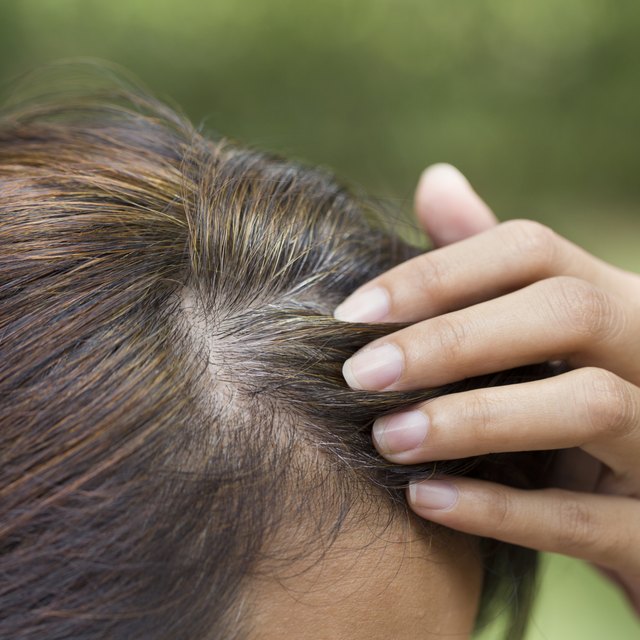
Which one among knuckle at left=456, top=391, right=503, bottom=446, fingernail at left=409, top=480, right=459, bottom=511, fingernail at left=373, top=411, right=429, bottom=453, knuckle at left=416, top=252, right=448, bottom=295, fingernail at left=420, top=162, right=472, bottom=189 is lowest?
fingernail at left=409, top=480, right=459, bottom=511

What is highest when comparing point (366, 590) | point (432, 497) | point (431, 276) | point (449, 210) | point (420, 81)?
point (420, 81)

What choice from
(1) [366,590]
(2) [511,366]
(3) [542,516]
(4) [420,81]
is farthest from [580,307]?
(4) [420,81]

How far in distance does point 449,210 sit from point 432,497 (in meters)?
0.61

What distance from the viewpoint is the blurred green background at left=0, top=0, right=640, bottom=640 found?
4883 mm

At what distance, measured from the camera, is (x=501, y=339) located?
0.86 m

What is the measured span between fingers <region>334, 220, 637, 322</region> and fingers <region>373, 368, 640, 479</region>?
139 millimetres

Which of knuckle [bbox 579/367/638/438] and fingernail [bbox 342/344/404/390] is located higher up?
knuckle [bbox 579/367/638/438]

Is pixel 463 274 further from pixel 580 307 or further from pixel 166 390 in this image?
pixel 166 390

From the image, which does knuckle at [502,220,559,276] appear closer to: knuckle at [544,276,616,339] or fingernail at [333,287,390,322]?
knuckle at [544,276,616,339]

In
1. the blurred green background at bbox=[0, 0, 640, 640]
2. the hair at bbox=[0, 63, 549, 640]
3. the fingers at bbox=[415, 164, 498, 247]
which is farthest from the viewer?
the blurred green background at bbox=[0, 0, 640, 640]

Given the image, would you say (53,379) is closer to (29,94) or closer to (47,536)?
(47,536)

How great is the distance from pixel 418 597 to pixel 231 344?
15.3 inches

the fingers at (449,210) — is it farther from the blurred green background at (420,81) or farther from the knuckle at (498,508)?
the blurred green background at (420,81)

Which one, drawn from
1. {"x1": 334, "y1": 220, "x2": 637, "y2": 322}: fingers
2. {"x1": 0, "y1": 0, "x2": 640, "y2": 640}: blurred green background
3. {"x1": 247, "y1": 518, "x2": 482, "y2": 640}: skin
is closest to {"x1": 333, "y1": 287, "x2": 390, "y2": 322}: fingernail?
{"x1": 334, "y1": 220, "x2": 637, "y2": 322}: fingers
